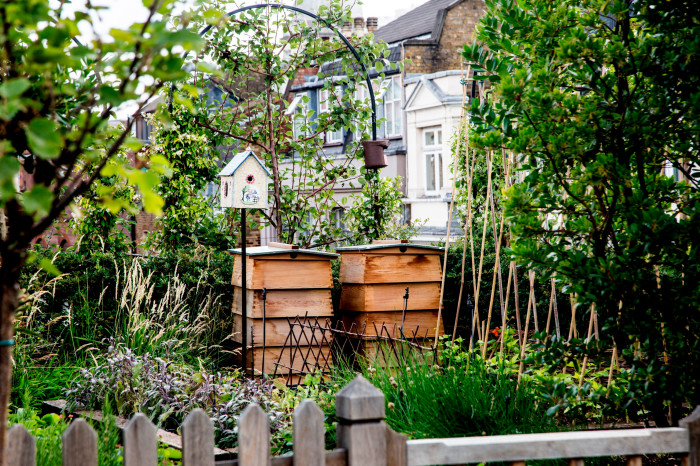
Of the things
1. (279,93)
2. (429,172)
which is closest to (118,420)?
(279,93)

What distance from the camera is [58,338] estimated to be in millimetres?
5543

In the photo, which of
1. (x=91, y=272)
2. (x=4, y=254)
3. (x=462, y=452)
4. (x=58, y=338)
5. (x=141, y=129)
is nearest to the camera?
(x=4, y=254)

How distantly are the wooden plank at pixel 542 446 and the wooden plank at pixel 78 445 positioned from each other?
81 cm

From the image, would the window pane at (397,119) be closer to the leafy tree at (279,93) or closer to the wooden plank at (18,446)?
the leafy tree at (279,93)

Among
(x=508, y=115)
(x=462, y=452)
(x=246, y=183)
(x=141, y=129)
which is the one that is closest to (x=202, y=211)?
(x=246, y=183)

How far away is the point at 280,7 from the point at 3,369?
696 centimetres

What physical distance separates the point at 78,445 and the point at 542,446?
1.21 m

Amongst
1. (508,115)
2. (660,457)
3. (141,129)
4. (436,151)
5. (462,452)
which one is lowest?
(660,457)

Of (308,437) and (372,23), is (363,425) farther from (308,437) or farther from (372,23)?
(372,23)

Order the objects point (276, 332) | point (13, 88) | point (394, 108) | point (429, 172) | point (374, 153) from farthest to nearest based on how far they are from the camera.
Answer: point (394, 108)
point (429, 172)
point (374, 153)
point (276, 332)
point (13, 88)

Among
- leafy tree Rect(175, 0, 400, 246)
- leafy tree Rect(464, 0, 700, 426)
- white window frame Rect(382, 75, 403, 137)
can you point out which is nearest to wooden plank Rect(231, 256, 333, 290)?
leafy tree Rect(175, 0, 400, 246)

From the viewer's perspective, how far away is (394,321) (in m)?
6.05

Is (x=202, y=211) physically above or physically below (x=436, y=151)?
below

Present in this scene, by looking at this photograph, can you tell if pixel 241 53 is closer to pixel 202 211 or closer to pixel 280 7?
pixel 280 7
